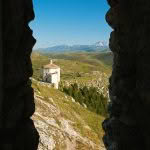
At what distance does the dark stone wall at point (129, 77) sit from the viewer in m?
21.0

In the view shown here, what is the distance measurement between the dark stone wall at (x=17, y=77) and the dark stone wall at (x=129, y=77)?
18.0ft

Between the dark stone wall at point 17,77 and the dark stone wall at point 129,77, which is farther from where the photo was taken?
the dark stone wall at point 17,77

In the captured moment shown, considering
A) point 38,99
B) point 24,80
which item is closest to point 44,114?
point 38,99

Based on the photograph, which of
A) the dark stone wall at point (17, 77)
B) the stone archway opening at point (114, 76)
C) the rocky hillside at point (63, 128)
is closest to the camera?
the stone archway opening at point (114, 76)

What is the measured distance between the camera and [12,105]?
2298 centimetres

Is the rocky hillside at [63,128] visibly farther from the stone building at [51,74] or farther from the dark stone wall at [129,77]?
the stone building at [51,74]

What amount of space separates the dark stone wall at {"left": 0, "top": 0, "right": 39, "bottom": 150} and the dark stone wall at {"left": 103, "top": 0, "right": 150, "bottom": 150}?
5.48 m

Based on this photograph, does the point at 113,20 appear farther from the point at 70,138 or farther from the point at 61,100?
the point at 61,100

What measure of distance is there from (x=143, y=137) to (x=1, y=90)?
9294 millimetres

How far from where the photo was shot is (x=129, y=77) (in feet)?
76.0

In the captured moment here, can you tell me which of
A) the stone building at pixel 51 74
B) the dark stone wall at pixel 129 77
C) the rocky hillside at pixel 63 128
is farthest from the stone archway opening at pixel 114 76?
the stone building at pixel 51 74

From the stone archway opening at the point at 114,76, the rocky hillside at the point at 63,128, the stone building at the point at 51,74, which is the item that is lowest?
the stone building at the point at 51,74

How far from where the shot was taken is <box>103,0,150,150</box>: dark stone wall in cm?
2100

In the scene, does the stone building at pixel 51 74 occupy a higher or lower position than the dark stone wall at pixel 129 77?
lower
